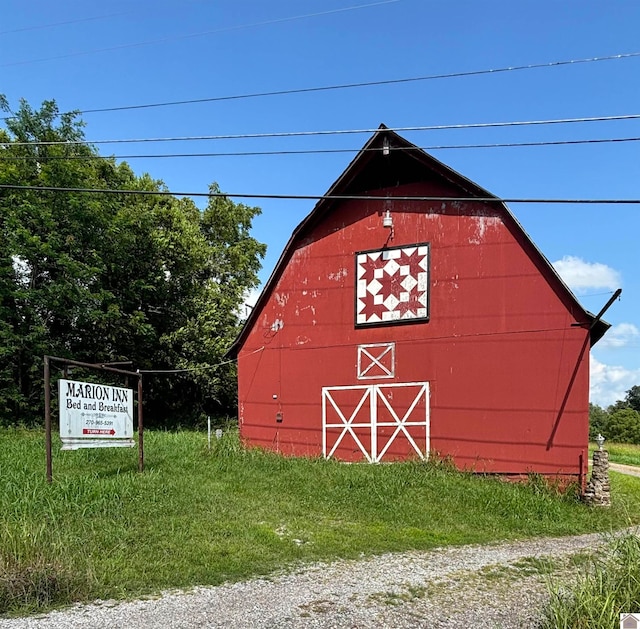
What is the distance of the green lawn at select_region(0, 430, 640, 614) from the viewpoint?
5.45 meters

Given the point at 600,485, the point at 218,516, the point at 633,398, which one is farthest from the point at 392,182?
the point at 633,398

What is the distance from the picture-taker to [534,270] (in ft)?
37.9

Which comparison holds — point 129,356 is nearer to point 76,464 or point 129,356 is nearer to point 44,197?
point 44,197

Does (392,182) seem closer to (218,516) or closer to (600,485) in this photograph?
(600,485)

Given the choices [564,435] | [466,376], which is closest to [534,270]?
[466,376]

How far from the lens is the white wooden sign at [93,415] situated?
8828 millimetres

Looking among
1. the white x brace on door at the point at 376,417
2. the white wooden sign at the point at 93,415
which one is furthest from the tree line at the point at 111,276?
the white wooden sign at the point at 93,415

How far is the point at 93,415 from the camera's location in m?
9.52

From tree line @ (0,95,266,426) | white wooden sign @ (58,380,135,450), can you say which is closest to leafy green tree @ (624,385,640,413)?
tree line @ (0,95,266,426)

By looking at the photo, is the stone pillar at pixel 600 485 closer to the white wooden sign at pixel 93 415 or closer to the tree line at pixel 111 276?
the white wooden sign at pixel 93 415

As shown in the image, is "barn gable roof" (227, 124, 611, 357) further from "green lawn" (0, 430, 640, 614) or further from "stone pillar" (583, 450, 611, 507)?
"green lawn" (0, 430, 640, 614)

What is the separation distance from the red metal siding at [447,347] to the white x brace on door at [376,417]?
12 centimetres

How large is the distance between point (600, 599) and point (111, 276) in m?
23.2

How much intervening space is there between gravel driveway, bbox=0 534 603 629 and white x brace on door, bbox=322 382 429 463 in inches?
222
